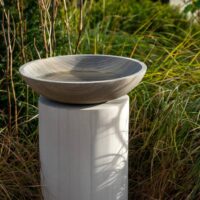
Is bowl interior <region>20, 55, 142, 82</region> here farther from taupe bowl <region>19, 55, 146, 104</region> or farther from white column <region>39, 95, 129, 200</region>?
white column <region>39, 95, 129, 200</region>

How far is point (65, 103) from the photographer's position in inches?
132

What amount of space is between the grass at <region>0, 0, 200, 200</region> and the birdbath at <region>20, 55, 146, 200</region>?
427 millimetres

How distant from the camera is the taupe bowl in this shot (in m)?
3.16

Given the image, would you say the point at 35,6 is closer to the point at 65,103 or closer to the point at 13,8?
the point at 13,8

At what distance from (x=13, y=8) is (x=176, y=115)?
5.16ft

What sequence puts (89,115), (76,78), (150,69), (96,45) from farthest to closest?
1. (96,45)
2. (150,69)
3. (76,78)
4. (89,115)

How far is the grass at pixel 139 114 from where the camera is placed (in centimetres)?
395

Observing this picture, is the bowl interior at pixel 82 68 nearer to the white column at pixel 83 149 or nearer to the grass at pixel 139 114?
the white column at pixel 83 149

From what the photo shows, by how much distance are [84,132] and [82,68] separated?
1.96 feet

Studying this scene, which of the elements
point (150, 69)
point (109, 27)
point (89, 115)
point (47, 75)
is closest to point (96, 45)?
point (150, 69)

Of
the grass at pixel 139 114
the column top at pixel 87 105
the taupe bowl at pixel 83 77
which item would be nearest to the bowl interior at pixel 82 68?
the taupe bowl at pixel 83 77

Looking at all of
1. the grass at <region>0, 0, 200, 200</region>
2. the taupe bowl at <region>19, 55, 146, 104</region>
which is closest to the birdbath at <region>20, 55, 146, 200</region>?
the taupe bowl at <region>19, 55, 146, 104</region>

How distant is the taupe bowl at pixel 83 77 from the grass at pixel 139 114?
55 cm

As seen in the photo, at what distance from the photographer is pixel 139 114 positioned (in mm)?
4219
